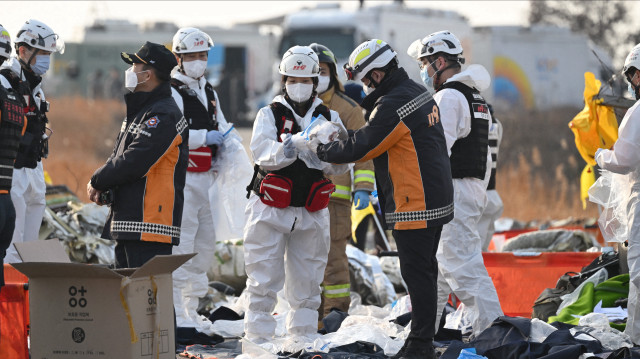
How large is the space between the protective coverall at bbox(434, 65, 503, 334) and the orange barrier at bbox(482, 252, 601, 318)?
1.27 m

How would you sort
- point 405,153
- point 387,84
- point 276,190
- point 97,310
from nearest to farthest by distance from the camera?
1. point 97,310
2. point 405,153
3. point 387,84
4. point 276,190

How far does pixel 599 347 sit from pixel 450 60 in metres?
2.70

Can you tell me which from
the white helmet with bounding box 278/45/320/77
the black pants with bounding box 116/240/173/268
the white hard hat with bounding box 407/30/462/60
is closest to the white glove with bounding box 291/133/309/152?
the white helmet with bounding box 278/45/320/77

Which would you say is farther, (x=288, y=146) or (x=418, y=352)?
(x=288, y=146)

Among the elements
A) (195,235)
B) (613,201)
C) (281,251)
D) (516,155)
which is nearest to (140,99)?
(281,251)

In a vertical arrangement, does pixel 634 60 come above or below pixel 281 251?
above

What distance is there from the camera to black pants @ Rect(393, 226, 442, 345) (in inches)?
291

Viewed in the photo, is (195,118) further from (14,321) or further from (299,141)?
(14,321)

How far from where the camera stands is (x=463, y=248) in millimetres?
8328

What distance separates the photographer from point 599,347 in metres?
7.29

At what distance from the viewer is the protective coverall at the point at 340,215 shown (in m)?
9.33

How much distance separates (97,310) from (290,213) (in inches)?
91.6

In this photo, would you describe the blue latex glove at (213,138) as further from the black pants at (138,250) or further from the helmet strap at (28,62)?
the black pants at (138,250)

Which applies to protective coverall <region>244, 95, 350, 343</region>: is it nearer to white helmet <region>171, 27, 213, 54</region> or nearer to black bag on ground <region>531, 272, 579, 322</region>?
white helmet <region>171, 27, 213, 54</region>
